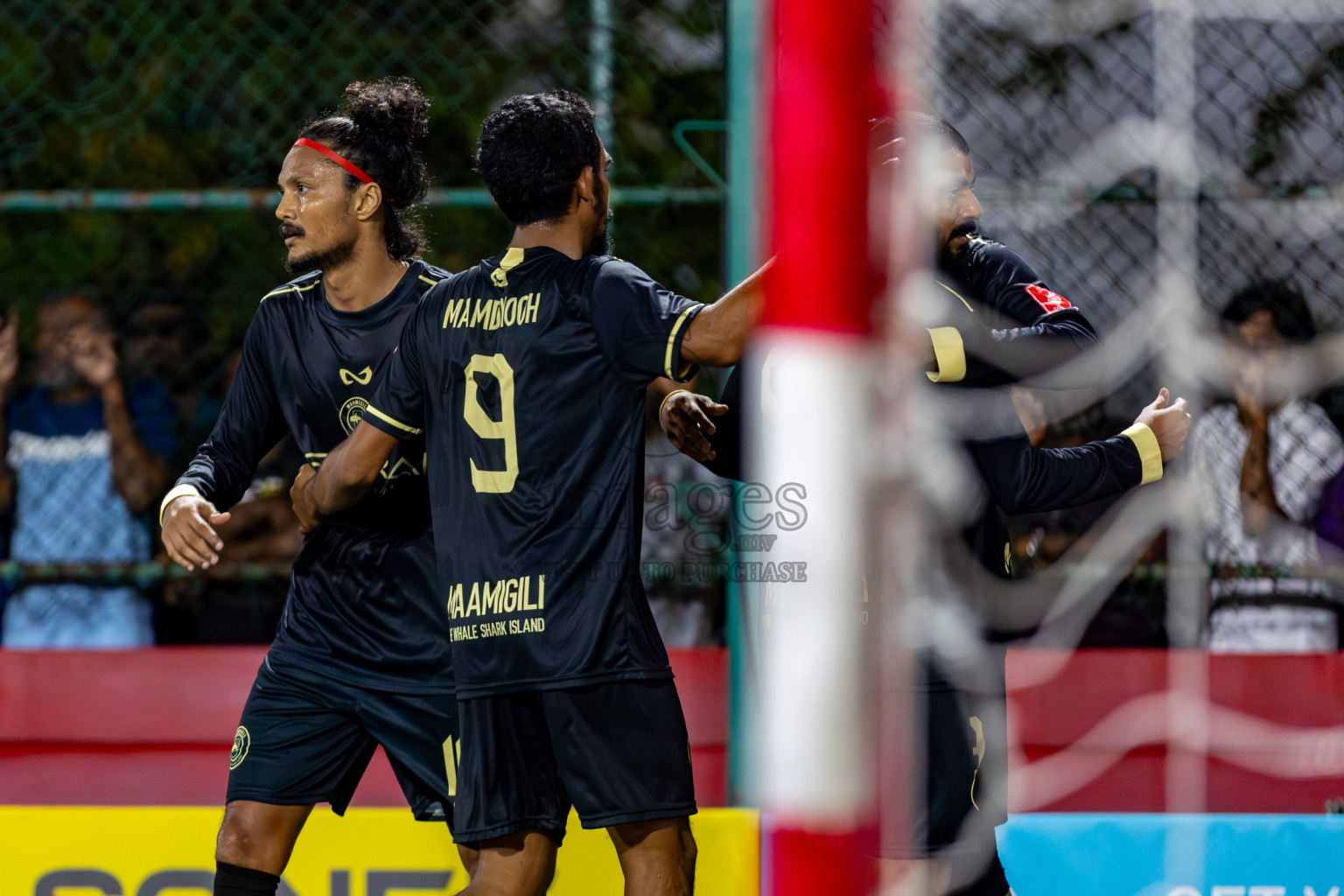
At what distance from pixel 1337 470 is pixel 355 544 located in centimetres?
291

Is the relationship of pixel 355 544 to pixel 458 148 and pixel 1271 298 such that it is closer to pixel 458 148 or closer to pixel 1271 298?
pixel 458 148

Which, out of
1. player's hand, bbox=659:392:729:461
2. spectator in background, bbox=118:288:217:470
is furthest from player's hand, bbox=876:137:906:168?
spectator in background, bbox=118:288:217:470

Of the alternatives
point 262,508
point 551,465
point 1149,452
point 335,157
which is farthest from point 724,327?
point 262,508

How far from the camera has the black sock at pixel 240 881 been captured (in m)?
2.86

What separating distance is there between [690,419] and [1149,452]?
3.03 feet

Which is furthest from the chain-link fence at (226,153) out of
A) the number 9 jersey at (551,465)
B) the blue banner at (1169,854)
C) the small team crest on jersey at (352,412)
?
the blue banner at (1169,854)

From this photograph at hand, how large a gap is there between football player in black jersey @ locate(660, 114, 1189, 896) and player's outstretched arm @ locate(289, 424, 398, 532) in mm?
571

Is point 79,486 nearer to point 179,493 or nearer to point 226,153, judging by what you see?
point 226,153

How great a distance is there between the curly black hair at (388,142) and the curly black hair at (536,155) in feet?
1.86

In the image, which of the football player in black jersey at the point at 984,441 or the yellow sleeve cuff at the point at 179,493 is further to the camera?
the yellow sleeve cuff at the point at 179,493

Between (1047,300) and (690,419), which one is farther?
(1047,300)

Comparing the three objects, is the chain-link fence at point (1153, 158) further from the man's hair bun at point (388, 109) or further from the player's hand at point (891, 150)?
the player's hand at point (891, 150)

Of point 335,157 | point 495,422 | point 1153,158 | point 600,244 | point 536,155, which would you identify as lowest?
point 495,422

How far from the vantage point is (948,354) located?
104 inches
